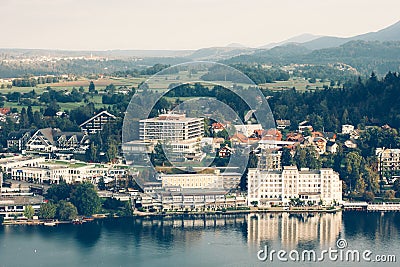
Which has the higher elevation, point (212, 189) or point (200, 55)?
point (200, 55)

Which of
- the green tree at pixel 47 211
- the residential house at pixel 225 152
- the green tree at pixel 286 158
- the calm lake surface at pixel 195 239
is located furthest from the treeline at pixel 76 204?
the green tree at pixel 286 158

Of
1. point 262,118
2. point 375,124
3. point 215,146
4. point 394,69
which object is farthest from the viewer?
point 394,69

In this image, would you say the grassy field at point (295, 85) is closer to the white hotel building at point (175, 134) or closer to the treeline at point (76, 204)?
the white hotel building at point (175, 134)

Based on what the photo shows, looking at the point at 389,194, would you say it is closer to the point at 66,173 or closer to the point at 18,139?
the point at 66,173

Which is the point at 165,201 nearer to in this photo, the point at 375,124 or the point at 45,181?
the point at 45,181

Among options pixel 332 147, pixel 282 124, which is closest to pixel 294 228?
pixel 332 147

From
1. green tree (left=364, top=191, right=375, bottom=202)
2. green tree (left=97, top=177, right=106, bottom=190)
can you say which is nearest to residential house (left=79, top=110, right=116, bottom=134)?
green tree (left=97, top=177, right=106, bottom=190)

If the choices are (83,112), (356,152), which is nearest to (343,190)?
(356,152)
